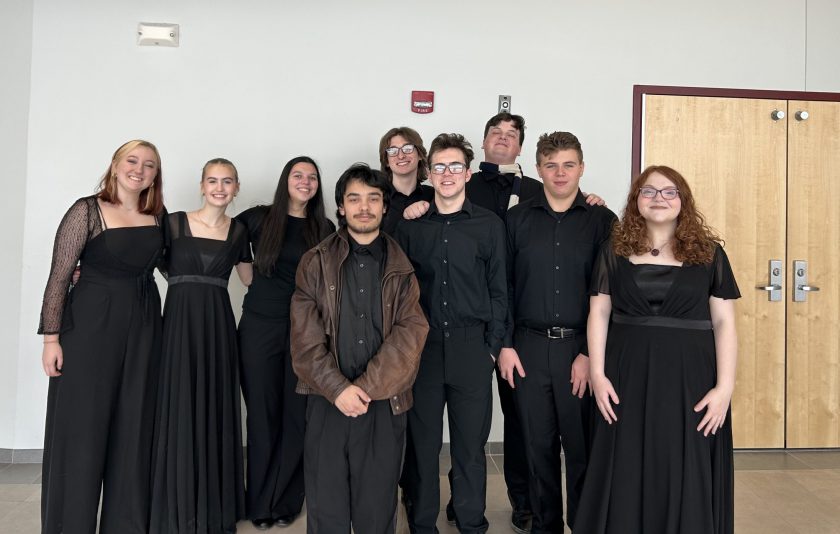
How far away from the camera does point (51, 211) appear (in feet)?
11.6

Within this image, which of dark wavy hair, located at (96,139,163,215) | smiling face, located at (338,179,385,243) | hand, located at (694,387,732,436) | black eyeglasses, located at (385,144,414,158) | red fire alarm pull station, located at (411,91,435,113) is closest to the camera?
hand, located at (694,387,732,436)

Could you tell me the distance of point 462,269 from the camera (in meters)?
A: 2.36

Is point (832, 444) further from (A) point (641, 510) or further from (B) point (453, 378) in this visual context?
(B) point (453, 378)

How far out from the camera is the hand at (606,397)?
7.04 feet

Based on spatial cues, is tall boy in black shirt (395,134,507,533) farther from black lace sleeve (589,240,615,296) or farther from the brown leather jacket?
black lace sleeve (589,240,615,296)

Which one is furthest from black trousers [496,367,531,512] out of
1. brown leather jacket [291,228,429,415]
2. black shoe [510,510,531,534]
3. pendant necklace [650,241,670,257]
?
pendant necklace [650,241,670,257]

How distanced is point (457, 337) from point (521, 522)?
3.39 ft

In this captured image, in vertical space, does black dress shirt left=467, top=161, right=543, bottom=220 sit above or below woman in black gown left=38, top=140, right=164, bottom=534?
above

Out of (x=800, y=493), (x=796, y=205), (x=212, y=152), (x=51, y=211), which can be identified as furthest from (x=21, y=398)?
(x=796, y=205)

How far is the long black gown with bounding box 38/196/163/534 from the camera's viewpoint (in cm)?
231

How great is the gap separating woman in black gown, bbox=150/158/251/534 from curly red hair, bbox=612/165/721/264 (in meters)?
1.68

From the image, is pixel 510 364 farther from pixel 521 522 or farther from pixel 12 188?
pixel 12 188

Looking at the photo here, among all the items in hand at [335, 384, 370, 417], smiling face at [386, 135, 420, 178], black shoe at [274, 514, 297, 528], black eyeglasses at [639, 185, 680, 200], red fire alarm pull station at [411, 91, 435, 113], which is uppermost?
red fire alarm pull station at [411, 91, 435, 113]

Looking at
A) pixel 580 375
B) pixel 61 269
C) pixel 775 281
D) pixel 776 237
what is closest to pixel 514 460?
pixel 580 375
